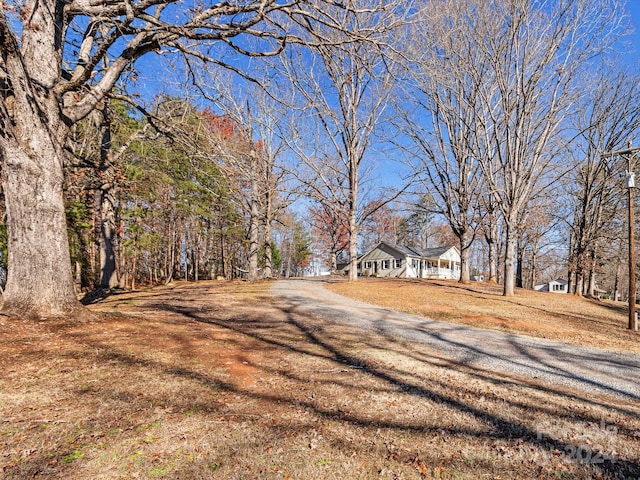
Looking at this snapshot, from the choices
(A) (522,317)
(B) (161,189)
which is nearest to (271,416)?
(A) (522,317)

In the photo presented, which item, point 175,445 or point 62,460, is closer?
point 62,460

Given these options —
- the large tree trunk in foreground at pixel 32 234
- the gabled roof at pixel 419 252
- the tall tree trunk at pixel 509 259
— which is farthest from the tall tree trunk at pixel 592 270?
the large tree trunk in foreground at pixel 32 234

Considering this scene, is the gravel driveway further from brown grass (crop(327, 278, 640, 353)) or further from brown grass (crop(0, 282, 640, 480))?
brown grass (crop(327, 278, 640, 353))

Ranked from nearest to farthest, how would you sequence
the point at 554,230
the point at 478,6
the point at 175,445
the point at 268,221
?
the point at 175,445 → the point at 478,6 → the point at 268,221 → the point at 554,230

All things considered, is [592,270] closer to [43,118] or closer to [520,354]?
[520,354]

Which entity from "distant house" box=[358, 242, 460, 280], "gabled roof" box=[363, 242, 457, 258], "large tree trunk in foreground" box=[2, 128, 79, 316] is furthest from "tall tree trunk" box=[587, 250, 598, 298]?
"large tree trunk in foreground" box=[2, 128, 79, 316]

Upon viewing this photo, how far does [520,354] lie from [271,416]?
463 cm

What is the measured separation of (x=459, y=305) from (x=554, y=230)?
2038cm

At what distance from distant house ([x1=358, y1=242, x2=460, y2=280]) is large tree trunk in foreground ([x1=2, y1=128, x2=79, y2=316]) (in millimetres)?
30885

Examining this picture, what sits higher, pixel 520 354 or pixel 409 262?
pixel 520 354

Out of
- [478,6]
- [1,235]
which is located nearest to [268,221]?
[1,235]

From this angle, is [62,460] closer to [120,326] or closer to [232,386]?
[232,386]

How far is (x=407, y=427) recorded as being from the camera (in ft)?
8.35

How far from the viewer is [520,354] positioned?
522 cm
